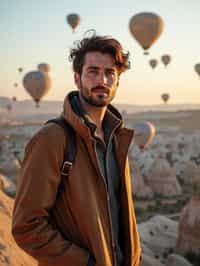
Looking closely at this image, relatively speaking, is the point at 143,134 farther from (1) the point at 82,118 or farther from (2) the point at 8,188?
(1) the point at 82,118

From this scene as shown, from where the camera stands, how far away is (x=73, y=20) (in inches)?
1167

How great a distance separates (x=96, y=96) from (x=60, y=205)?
576mm

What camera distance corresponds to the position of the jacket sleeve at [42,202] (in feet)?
5.91

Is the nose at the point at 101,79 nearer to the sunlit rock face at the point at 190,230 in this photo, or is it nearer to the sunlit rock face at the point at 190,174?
the sunlit rock face at the point at 190,230

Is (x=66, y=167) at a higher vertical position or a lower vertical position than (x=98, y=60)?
lower

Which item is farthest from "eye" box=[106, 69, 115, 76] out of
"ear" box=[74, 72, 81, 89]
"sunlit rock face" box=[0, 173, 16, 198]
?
"sunlit rock face" box=[0, 173, 16, 198]

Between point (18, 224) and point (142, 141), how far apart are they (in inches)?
903

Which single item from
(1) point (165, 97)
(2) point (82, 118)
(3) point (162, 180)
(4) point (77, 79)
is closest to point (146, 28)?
(3) point (162, 180)

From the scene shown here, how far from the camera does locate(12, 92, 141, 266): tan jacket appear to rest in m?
1.81

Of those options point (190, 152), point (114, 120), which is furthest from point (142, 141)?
point (114, 120)

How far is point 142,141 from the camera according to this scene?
80.6 ft

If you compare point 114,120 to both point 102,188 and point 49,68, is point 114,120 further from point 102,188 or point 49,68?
point 49,68

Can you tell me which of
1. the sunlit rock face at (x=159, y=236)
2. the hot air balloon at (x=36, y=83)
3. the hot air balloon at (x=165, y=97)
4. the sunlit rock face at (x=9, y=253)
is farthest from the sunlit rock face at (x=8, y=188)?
the hot air balloon at (x=165, y=97)

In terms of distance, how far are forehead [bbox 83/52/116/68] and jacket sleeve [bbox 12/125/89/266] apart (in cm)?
43
